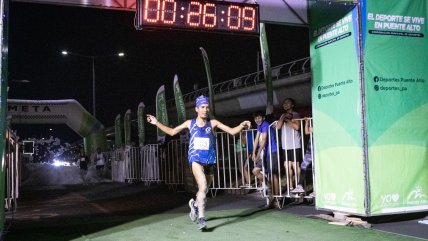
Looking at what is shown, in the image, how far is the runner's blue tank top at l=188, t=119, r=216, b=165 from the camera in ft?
24.8

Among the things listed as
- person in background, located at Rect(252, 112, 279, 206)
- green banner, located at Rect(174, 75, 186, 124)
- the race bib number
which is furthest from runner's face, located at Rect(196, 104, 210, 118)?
green banner, located at Rect(174, 75, 186, 124)

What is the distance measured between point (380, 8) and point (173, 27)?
3.21m

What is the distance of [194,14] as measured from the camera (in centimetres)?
743

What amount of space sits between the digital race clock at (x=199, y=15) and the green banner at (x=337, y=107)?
4.00 ft

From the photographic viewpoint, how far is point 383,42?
746cm

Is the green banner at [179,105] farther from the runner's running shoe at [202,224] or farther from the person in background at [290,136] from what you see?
the runner's running shoe at [202,224]

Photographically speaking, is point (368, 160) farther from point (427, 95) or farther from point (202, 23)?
point (202, 23)

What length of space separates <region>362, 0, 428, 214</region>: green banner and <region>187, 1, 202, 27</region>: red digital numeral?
2.50m

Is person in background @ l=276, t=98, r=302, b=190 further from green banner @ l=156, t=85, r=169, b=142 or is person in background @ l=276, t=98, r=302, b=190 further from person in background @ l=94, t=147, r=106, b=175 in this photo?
person in background @ l=94, t=147, r=106, b=175

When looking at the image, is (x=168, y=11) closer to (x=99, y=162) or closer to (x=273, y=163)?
(x=273, y=163)

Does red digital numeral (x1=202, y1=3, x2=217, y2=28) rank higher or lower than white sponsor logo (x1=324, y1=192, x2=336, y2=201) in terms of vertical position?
higher

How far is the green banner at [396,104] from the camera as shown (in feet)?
24.0

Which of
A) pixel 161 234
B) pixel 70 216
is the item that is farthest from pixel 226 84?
pixel 161 234

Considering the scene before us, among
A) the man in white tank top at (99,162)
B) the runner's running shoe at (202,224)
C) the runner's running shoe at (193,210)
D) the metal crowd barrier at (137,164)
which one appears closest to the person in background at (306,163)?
the runner's running shoe at (193,210)
